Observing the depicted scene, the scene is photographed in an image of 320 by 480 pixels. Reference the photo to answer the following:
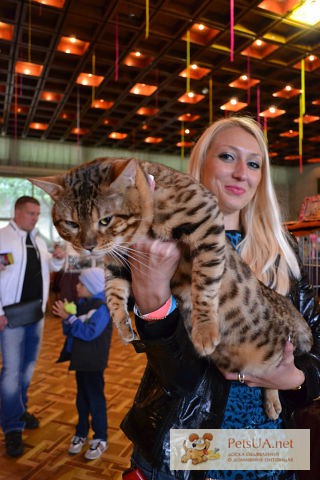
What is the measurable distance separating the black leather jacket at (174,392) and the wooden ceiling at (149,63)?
10.7ft

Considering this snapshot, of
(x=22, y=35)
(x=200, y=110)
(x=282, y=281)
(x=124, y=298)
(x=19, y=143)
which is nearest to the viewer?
(x=124, y=298)

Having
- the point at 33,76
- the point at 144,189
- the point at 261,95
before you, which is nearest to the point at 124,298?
the point at 144,189

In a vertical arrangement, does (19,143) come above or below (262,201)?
above

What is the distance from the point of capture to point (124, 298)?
1223 mm

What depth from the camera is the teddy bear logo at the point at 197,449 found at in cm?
109

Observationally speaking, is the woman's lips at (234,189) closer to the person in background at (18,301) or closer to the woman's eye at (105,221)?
the woman's eye at (105,221)

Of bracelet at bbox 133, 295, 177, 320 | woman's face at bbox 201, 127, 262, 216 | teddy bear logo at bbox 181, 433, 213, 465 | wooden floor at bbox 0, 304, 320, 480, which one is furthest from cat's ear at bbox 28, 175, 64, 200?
wooden floor at bbox 0, 304, 320, 480

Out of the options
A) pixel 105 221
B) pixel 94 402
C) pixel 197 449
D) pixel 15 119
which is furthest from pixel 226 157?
pixel 15 119

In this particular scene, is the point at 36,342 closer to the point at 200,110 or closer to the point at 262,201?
the point at 262,201

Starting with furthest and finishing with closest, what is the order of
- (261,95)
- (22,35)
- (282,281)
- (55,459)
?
(261,95) < (22,35) < (55,459) < (282,281)

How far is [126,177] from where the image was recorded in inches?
41.8

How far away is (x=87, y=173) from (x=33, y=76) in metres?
6.35

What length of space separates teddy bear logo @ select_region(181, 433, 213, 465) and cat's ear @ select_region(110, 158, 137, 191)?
77 centimetres

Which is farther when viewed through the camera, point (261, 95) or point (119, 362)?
point (261, 95)
